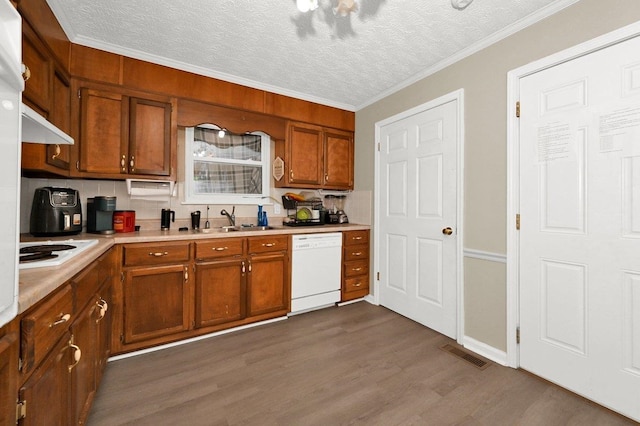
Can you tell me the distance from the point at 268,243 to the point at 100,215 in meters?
1.39

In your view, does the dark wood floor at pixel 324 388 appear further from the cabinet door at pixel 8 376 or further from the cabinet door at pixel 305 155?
the cabinet door at pixel 305 155

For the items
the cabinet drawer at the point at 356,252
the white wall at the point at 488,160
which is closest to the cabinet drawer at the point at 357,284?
the cabinet drawer at the point at 356,252

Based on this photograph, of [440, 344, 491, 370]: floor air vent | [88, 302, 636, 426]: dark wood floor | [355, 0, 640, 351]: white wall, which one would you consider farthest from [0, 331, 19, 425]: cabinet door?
[355, 0, 640, 351]: white wall

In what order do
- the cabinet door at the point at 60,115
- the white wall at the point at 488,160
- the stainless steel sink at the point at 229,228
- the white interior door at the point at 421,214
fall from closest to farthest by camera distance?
1. the cabinet door at the point at 60,115
2. the white wall at the point at 488,160
3. the white interior door at the point at 421,214
4. the stainless steel sink at the point at 229,228

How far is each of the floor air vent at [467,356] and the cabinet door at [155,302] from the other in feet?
7.21

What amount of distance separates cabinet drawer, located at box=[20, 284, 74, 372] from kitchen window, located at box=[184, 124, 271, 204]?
6.32 ft

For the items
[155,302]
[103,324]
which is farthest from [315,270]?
[103,324]

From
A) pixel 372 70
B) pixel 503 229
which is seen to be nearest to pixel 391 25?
pixel 372 70

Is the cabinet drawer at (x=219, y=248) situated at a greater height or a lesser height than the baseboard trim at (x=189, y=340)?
greater

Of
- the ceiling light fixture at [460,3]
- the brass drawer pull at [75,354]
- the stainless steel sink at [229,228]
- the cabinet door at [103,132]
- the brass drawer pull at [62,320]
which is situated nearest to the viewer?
the brass drawer pull at [62,320]

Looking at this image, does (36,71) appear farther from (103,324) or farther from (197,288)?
(197,288)

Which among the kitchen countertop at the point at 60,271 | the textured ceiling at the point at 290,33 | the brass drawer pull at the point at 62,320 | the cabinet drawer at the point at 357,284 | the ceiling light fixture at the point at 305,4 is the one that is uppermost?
the textured ceiling at the point at 290,33

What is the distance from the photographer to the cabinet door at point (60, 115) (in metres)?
1.80

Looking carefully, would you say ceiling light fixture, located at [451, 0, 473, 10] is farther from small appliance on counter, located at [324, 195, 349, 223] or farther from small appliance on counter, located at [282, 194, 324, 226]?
small appliance on counter, located at [324, 195, 349, 223]
